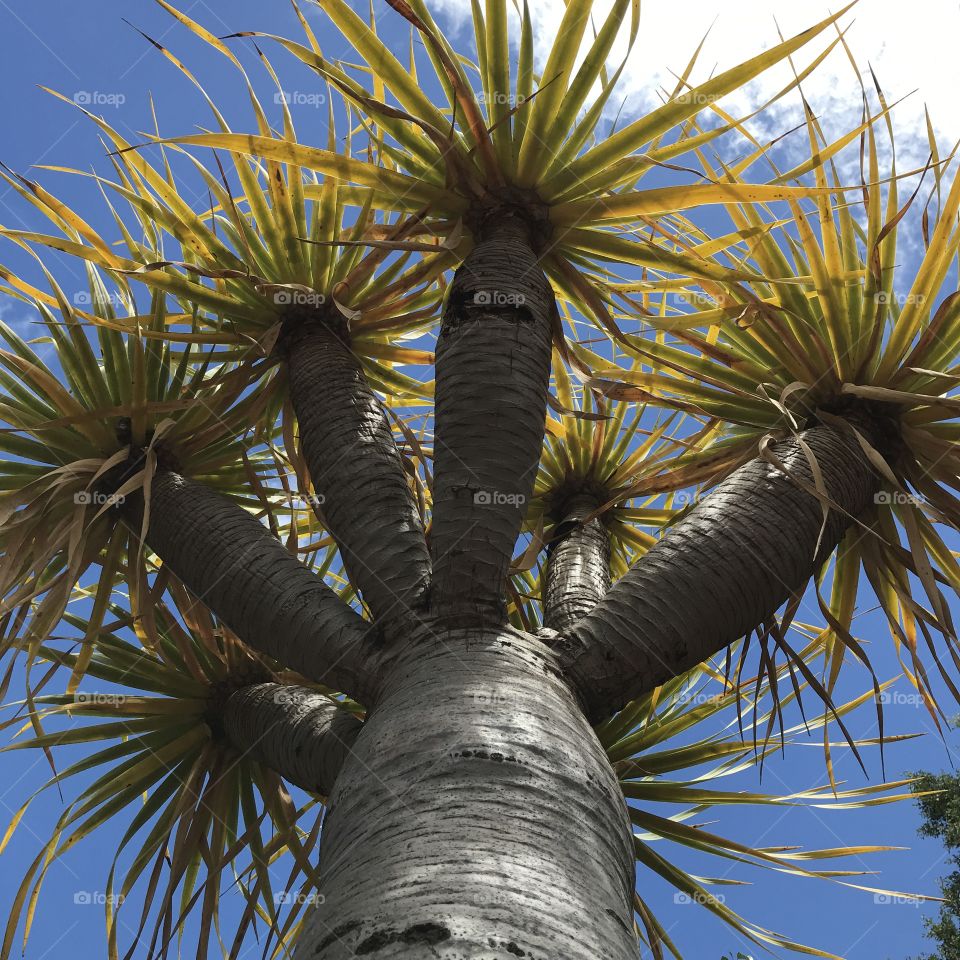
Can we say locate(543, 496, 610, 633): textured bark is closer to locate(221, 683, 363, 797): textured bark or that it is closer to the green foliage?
locate(221, 683, 363, 797): textured bark

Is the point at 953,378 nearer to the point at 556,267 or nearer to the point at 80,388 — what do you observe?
the point at 556,267

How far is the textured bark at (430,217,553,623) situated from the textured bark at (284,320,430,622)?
0.41 ft

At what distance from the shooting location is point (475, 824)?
4.55ft

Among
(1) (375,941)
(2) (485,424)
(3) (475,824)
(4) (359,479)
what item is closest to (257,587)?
(4) (359,479)

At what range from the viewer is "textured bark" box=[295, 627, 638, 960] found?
1208 millimetres

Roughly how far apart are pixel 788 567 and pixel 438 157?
1324 millimetres

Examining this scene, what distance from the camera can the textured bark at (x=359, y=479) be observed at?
2139 millimetres

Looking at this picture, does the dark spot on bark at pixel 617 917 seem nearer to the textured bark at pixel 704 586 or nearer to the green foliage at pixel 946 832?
the textured bark at pixel 704 586

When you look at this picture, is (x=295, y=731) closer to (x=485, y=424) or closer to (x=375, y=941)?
(x=485, y=424)

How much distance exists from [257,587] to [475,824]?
1068mm

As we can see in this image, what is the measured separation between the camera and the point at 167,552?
2602 millimetres

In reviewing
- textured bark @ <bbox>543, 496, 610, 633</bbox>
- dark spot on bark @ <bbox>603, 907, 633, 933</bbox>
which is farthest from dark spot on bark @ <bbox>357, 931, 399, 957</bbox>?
textured bark @ <bbox>543, 496, 610, 633</bbox>

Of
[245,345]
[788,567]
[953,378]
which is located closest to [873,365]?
[953,378]

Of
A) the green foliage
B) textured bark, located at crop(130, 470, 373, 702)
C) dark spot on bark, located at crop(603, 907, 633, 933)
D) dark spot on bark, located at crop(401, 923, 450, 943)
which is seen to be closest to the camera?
dark spot on bark, located at crop(401, 923, 450, 943)
